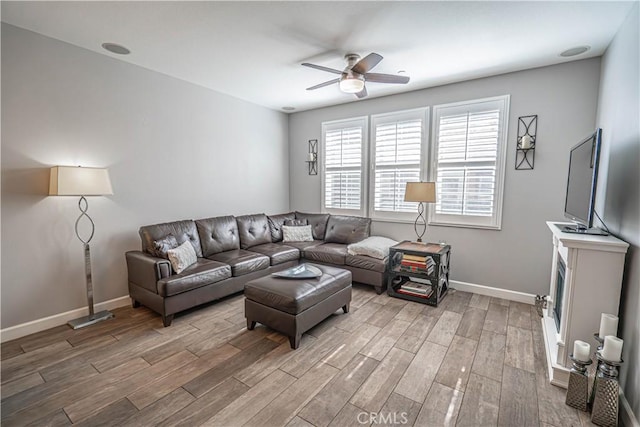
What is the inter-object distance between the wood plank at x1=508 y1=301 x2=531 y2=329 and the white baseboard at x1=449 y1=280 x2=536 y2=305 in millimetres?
78

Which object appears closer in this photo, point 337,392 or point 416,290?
point 337,392

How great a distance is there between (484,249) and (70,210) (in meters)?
4.79

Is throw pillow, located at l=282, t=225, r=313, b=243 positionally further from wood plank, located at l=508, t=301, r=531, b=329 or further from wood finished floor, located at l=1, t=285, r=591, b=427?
wood plank, located at l=508, t=301, r=531, b=329

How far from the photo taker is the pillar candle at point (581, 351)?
71.3 inches

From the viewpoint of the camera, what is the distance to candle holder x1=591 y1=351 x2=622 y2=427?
1.67 meters

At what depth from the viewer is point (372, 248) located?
12.6 feet

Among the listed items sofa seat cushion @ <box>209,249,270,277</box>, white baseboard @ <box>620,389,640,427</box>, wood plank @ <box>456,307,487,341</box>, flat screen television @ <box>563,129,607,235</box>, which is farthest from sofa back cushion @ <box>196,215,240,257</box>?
white baseboard @ <box>620,389,640,427</box>

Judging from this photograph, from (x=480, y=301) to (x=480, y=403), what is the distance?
6.20 feet

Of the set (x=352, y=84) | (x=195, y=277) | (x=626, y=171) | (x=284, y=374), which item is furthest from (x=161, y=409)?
(x=626, y=171)

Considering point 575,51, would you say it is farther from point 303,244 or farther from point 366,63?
point 303,244

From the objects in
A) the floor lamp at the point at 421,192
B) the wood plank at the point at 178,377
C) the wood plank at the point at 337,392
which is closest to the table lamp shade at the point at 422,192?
the floor lamp at the point at 421,192

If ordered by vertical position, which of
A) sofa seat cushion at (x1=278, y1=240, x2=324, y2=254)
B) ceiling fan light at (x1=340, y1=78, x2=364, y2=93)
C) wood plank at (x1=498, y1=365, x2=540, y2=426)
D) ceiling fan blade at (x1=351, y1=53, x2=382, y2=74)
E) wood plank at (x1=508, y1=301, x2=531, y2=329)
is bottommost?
wood plank at (x1=498, y1=365, x2=540, y2=426)

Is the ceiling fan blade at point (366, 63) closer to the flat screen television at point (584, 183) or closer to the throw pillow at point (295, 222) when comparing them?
the flat screen television at point (584, 183)

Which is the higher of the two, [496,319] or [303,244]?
[303,244]
